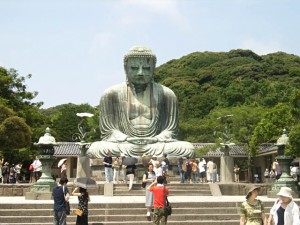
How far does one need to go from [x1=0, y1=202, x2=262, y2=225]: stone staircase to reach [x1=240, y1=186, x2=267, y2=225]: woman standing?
4.84m

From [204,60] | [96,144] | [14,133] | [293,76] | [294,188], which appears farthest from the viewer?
[204,60]

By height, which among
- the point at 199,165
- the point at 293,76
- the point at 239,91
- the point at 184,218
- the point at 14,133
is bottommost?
the point at 184,218

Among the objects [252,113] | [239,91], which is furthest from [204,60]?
[252,113]

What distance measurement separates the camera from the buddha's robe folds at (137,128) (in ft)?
74.0

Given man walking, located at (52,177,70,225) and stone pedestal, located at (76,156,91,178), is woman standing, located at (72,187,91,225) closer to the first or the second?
man walking, located at (52,177,70,225)

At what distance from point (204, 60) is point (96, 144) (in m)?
59.7

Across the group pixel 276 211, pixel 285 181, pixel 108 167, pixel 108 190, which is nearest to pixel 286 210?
pixel 276 211

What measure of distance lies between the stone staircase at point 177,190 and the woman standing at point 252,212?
9.73 metres

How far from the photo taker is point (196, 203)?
44.8 feet

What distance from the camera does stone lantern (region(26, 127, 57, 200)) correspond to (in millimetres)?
15789

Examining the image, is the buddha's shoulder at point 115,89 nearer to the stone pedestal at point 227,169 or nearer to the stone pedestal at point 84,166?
the stone pedestal at point 84,166

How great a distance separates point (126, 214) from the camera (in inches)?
516

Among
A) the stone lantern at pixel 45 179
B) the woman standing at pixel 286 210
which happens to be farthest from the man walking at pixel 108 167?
the woman standing at pixel 286 210

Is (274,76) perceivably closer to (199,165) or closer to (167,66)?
(167,66)
